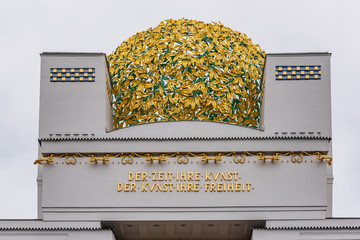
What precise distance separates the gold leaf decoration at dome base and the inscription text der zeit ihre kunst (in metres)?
1.85

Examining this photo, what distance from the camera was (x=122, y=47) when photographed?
32.2 meters

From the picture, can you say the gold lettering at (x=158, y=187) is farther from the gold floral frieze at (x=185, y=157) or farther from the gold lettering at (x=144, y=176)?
the gold floral frieze at (x=185, y=157)

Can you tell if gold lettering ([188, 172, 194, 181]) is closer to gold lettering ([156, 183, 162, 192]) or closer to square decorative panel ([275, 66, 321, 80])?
gold lettering ([156, 183, 162, 192])

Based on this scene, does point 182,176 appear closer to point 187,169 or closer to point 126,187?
point 187,169

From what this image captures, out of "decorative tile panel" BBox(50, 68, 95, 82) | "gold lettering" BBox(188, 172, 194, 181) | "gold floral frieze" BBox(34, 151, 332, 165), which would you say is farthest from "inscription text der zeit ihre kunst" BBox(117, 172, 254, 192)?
"decorative tile panel" BBox(50, 68, 95, 82)

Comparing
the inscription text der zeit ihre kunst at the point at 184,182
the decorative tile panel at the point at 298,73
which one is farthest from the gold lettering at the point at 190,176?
the decorative tile panel at the point at 298,73

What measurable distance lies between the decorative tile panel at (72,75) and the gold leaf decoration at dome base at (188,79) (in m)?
1.16

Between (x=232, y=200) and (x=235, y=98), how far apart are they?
299 centimetres

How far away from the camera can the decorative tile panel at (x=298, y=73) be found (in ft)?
100

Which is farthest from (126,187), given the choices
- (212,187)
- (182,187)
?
(212,187)

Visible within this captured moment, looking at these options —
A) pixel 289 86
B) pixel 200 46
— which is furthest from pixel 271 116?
pixel 200 46

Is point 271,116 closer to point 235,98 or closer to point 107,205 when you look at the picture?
point 235,98

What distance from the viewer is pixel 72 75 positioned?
30.7 meters

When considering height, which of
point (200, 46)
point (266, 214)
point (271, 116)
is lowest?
point (266, 214)
